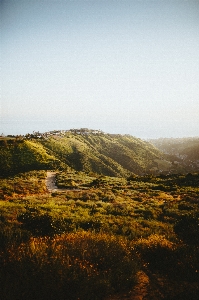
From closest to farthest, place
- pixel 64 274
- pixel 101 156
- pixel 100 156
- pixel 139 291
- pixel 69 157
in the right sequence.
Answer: pixel 64 274 → pixel 139 291 → pixel 69 157 → pixel 100 156 → pixel 101 156

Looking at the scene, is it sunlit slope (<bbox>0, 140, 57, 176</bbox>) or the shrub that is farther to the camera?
sunlit slope (<bbox>0, 140, 57, 176</bbox>)

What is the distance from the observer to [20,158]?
58.1m

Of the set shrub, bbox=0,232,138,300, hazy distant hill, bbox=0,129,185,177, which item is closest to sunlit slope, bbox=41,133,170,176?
hazy distant hill, bbox=0,129,185,177

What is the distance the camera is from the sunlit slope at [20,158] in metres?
53.4

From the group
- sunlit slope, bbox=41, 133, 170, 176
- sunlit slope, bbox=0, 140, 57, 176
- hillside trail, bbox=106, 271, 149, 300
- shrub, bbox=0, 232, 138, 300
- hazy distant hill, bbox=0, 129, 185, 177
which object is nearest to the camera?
shrub, bbox=0, 232, 138, 300

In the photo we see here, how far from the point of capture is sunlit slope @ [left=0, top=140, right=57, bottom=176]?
2101 inches

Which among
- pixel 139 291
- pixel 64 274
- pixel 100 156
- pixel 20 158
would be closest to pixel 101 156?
pixel 100 156

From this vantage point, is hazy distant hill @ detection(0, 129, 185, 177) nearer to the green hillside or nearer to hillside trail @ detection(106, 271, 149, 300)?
the green hillside

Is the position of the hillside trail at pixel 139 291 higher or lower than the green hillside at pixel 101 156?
higher

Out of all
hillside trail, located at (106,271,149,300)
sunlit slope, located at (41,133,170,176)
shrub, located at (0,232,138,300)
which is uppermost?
shrub, located at (0,232,138,300)

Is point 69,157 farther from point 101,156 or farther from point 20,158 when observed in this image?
point 20,158

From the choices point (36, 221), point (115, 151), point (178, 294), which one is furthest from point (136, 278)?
point (115, 151)

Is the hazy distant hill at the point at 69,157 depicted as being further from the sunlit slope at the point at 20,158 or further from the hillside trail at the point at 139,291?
the hillside trail at the point at 139,291

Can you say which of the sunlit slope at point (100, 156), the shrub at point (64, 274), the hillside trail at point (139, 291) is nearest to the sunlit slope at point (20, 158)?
the sunlit slope at point (100, 156)
